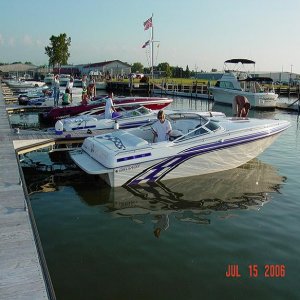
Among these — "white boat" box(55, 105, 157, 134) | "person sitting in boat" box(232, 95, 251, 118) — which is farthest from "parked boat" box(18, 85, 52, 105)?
"person sitting in boat" box(232, 95, 251, 118)

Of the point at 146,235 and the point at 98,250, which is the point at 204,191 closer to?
the point at 146,235

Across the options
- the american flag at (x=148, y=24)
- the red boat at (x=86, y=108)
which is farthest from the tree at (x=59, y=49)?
the red boat at (x=86, y=108)

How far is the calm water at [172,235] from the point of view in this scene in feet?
18.6

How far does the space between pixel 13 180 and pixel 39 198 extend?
1152 millimetres

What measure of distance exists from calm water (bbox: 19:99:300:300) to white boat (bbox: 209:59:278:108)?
20.5 metres

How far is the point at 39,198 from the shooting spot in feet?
31.1

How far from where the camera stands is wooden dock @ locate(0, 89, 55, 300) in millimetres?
4496

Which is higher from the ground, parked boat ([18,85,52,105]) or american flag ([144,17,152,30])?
american flag ([144,17,152,30])

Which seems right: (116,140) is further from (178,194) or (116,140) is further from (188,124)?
(188,124)

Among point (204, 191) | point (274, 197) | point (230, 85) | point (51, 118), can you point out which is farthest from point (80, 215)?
point (230, 85)

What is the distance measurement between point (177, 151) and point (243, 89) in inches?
1041

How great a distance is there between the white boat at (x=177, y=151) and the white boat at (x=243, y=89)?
20.1 m

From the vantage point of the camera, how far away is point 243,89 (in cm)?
3453

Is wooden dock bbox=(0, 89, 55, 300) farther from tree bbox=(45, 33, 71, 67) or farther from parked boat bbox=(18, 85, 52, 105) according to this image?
tree bbox=(45, 33, 71, 67)
